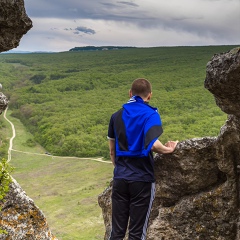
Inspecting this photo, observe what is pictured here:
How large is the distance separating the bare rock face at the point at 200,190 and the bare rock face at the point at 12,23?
188 inches

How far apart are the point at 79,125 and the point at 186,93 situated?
43.2m

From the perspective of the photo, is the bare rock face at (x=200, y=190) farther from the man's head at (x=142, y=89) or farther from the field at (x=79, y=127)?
the field at (x=79, y=127)

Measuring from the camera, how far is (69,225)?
40562 mm

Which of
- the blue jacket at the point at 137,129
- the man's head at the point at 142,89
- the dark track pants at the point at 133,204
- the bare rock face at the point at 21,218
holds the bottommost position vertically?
the bare rock face at the point at 21,218

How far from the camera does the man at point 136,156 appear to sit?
8250 millimetres

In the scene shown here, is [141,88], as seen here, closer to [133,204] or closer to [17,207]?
[133,204]

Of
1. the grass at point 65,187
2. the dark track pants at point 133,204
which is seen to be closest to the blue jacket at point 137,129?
the dark track pants at point 133,204

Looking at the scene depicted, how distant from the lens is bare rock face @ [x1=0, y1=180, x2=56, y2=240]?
31.3 ft

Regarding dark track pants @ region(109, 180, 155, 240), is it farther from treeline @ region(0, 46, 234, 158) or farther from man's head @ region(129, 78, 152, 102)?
treeline @ region(0, 46, 234, 158)

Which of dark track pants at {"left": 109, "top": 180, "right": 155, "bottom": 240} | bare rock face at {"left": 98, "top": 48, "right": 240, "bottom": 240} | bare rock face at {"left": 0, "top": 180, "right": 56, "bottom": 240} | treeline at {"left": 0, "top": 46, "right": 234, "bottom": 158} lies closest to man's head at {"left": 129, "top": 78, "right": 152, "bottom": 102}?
dark track pants at {"left": 109, "top": 180, "right": 155, "bottom": 240}

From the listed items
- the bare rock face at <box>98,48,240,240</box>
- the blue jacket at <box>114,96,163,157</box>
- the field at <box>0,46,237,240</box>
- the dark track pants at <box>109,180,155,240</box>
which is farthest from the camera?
the field at <box>0,46,237,240</box>

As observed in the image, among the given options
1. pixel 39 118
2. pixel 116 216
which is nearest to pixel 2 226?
pixel 116 216

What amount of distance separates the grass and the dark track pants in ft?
81.5

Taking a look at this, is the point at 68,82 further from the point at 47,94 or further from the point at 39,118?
the point at 39,118
